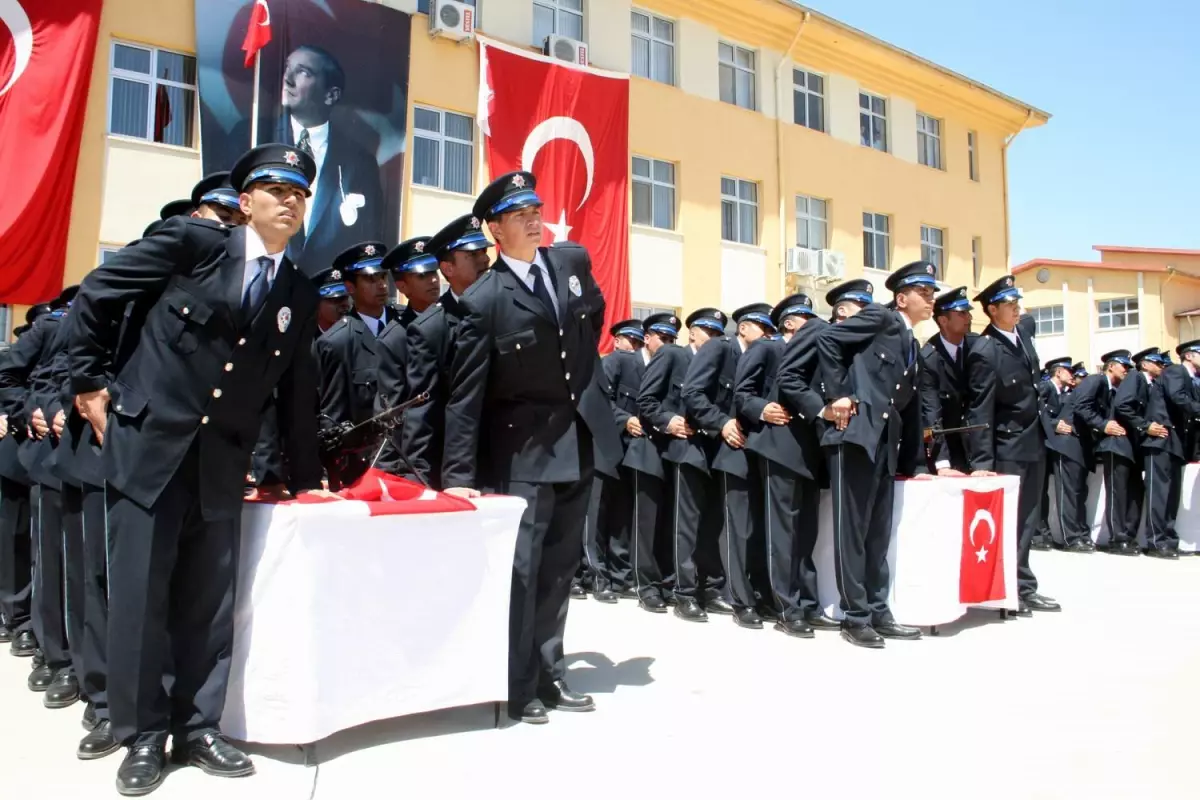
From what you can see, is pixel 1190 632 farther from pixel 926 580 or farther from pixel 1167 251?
pixel 1167 251

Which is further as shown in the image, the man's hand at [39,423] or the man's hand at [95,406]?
the man's hand at [39,423]

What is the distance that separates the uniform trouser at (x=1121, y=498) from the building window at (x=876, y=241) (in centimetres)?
1210

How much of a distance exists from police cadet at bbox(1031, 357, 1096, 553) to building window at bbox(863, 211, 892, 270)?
1179cm

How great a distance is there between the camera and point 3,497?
19.1 ft

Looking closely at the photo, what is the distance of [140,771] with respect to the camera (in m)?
3.21

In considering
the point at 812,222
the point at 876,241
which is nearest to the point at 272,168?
the point at 812,222

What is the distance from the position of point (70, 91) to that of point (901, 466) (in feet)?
36.9

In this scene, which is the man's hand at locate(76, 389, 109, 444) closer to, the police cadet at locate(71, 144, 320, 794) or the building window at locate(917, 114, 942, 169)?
the police cadet at locate(71, 144, 320, 794)

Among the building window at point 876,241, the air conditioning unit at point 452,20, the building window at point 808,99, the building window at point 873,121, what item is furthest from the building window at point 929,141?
the air conditioning unit at point 452,20

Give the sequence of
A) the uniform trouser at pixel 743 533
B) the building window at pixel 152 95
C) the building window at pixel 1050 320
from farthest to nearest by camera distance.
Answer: the building window at pixel 1050 320 < the building window at pixel 152 95 < the uniform trouser at pixel 743 533

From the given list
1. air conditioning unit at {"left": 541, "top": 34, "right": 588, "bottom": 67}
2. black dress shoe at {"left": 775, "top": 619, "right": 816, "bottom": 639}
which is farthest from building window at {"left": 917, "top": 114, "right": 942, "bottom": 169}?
black dress shoe at {"left": 775, "top": 619, "right": 816, "bottom": 639}

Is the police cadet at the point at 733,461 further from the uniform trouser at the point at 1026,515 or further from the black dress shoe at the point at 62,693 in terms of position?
the black dress shoe at the point at 62,693

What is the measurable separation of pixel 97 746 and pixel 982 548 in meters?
5.00

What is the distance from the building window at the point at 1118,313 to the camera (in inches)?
1395
